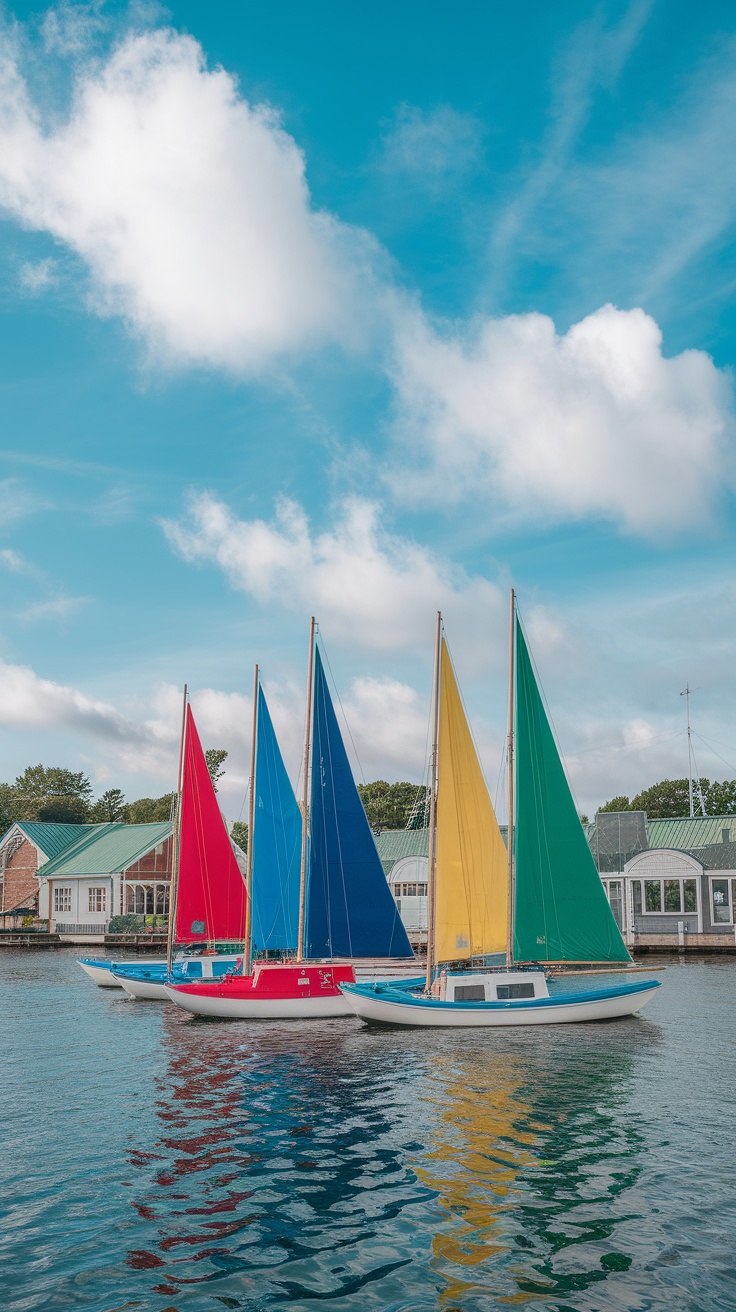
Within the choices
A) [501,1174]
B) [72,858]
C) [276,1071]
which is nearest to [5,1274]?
[501,1174]

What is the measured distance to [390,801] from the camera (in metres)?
127

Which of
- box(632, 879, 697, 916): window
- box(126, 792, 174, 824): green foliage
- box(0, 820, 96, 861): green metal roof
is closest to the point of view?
box(632, 879, 697, 916): window

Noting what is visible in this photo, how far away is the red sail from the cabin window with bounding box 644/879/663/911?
32.6 m

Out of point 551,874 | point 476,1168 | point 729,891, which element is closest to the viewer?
point 476,1168

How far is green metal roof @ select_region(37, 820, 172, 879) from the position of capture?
83688mm

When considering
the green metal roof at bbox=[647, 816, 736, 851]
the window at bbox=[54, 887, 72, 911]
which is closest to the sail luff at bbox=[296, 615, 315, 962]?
the green metal roof at bbox=[647, 816, 736, 851]

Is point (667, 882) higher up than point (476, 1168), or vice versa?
point (667, 882)

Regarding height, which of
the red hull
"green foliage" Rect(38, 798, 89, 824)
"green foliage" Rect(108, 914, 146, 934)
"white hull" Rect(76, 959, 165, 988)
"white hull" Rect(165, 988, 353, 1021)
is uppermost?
"green foliage" Rect(38, 798, 89, 824)

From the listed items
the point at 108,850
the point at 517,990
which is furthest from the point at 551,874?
the point at 108,850

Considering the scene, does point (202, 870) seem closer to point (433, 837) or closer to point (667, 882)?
point (433, 837)

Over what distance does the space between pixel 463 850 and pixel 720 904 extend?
35.2 meters

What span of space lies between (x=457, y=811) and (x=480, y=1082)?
1266 centimetres

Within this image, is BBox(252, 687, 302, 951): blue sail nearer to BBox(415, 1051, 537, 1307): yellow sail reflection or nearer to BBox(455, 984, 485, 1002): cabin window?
BBox(455, 984, 485, 1002): cabin window

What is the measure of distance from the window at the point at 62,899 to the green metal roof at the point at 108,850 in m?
1.63
